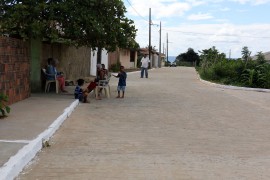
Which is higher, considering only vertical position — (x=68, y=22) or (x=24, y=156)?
(x=68, y=22)

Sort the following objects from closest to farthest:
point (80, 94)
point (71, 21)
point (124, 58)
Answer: point (71, 21) → point (80, 94) → point (124, 58)

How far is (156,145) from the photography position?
814cm

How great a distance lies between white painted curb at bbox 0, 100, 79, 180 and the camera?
5465 mm

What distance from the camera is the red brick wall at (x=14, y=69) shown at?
11.4 metres

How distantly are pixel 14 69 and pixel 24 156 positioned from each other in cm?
658

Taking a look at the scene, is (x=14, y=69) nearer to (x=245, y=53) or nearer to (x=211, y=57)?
(x=245, y=53)

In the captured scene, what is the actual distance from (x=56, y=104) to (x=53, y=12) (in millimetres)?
2979

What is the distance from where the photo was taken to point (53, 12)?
536 inches

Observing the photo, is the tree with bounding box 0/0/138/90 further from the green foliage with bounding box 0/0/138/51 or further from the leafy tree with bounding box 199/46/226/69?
the leafy tree with bounding box 199/46/226/69

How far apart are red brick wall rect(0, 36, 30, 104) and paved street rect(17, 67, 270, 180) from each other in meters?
1.81

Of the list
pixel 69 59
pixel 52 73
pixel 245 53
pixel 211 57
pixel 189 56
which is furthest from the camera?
pixel 189 56

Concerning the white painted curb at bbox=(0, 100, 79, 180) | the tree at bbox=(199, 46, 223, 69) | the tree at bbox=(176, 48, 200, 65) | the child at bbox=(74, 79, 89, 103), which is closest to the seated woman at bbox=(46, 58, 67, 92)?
the child at bbox=(74, 79, 89, 103)

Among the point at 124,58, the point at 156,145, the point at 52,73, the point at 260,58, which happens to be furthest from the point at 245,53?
the point at 124,58

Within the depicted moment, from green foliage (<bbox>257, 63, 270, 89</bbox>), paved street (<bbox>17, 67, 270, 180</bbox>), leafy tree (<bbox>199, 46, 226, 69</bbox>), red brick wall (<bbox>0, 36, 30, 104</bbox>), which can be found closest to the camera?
paved street (<bbox>17, 67, 270, 180</bbox>)
